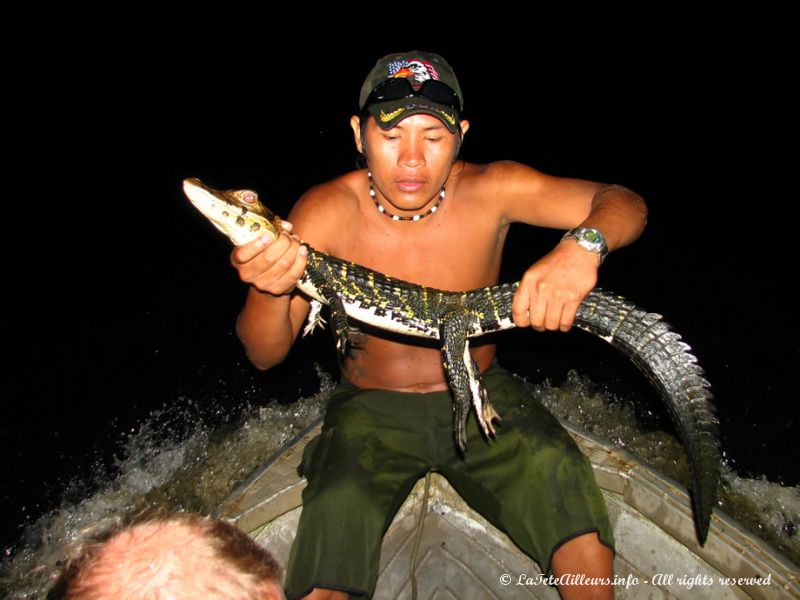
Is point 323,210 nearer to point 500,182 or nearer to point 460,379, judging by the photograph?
point 500,182

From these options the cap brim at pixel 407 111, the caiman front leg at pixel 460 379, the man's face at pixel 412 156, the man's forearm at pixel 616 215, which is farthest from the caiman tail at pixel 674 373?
the cap brim at pixel 407 111

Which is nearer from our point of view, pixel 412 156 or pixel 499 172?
pixel 412 156

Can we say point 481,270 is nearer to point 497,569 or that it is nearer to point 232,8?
point 497,569

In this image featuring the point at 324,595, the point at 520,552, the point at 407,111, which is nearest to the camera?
the point at 324,595

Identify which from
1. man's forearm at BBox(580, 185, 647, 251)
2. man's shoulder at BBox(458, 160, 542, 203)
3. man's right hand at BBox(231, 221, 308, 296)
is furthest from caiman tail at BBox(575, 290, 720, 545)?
man's right hand at BBox(231, 221, 308, 296)

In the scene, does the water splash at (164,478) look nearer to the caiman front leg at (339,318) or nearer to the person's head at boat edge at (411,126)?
the caiman front leg at (339,318)

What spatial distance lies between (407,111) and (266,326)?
4.53ft

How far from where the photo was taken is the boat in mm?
2553

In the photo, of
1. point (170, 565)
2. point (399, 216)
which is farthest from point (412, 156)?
point (170, 565)

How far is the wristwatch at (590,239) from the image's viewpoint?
245 centimetres

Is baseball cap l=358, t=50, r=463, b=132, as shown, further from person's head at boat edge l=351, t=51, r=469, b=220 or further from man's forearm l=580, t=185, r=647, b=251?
man's forearm l=580, t=185, r=647, b=251

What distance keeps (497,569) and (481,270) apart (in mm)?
1908

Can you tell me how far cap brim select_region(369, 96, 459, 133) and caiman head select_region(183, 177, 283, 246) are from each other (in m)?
0.77

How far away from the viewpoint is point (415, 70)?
2.74 metres
